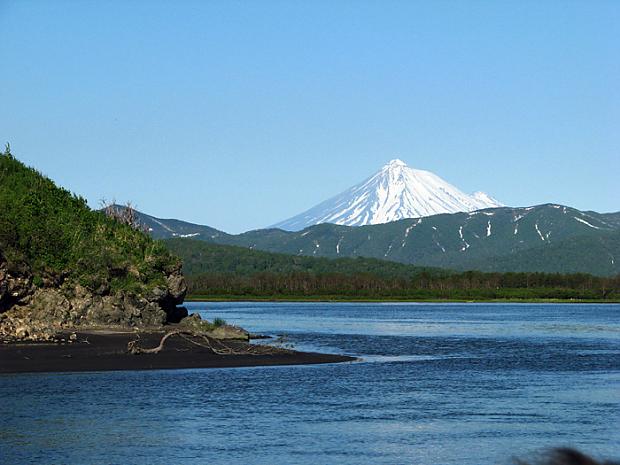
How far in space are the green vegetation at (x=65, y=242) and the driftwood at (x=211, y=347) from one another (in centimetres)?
1125

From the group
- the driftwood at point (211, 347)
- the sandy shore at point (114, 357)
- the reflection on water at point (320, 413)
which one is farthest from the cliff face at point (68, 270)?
the reflection on water at point (320, 413)

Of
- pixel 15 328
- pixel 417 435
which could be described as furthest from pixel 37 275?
pixel 417 435

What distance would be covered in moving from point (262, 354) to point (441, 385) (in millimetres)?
18574

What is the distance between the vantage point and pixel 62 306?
A: 81.2m

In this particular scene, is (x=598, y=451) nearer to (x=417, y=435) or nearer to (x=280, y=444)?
(x=417, y=435)

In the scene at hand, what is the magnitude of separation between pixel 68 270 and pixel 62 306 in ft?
13.0

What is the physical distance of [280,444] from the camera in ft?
112

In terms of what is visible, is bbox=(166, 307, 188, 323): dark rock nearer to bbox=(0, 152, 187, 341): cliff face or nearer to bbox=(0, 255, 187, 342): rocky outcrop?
bbox=(0, 152, 187, 341): cliff face

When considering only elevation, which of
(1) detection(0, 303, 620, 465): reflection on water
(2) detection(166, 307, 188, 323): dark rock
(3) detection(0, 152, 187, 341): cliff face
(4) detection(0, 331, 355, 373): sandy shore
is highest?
(3) detection(0, 152, 187, 341): cliff face

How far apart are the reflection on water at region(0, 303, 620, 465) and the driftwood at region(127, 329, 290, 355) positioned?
7.00 metres

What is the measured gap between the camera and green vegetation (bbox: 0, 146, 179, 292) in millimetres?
82750

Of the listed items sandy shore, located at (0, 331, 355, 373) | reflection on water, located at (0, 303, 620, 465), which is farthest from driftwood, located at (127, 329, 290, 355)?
reflection on water, located at (0, 303, 620, 465)

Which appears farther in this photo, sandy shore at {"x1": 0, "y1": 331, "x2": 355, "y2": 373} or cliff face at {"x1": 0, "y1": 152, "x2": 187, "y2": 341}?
cliff face at {"x1": 0, "y1": 152, "x2": 187, "y2": 341}

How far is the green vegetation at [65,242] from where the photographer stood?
8275 centimetres
